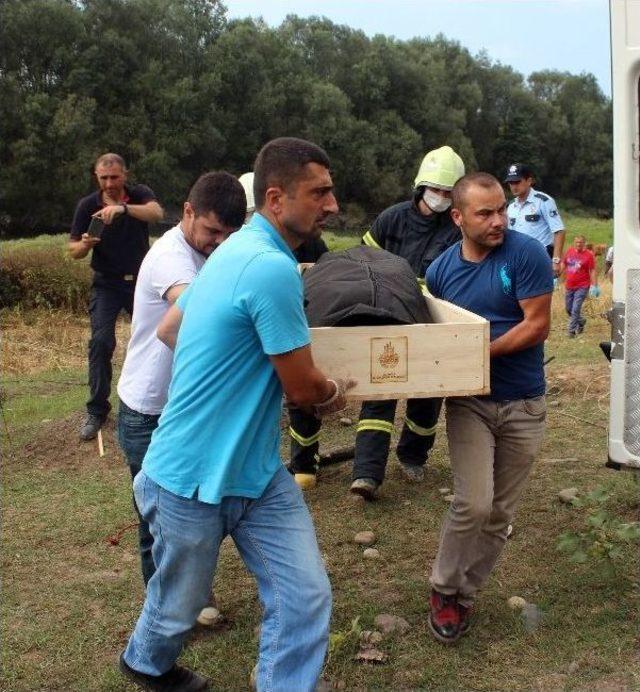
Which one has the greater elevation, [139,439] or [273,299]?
[273,299]

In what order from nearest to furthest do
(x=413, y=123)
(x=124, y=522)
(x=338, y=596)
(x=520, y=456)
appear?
(x=520, y=456)
(x=338, y=596)
(x=124, y=522)
(x=413, y=123)

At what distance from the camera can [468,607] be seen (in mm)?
3697

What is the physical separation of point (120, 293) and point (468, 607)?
13.7 ft

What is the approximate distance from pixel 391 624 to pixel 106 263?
4.07 metres

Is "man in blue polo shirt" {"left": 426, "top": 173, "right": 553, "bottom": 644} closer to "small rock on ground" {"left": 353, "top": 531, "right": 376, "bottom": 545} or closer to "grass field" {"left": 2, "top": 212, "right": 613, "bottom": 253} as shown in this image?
"small rock on ground" {"left": 353, "top": 531, "right": 376, "bottom": 545}

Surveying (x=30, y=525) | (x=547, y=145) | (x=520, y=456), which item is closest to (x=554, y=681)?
(x=520, y=456)

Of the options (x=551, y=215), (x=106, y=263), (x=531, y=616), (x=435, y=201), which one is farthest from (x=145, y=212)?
(x=551, y=215)

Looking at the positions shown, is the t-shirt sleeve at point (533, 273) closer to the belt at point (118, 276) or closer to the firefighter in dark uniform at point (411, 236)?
the firefighter in dark uniform at point (411, 236)

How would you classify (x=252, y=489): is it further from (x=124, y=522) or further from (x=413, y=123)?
(x=413, y=123)

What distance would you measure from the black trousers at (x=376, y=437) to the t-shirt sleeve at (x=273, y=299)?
271cm

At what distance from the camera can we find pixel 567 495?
5.16 m

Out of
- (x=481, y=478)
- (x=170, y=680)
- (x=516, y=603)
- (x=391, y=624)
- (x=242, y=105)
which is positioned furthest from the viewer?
(x=242, y=105)

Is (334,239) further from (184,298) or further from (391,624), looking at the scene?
(184,298)

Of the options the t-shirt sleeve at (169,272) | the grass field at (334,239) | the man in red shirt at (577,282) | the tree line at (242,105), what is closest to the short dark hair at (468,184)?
the t-shirt sleeve at (169,272)
